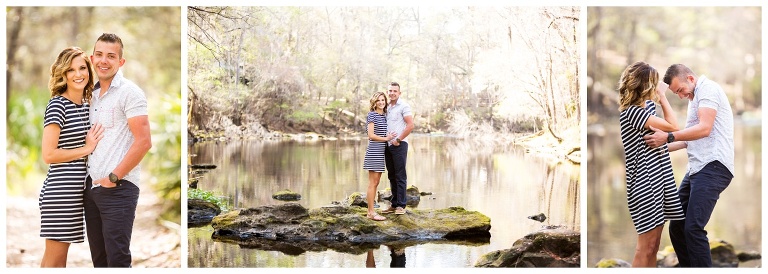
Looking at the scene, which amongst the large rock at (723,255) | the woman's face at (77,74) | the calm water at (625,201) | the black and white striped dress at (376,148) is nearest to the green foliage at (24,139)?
the woman's face at (77,74)

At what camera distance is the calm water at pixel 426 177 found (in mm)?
5754

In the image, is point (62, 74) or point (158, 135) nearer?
point (62, 74)

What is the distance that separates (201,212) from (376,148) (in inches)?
58.1

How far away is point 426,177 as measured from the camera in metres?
6.03

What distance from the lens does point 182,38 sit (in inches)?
204

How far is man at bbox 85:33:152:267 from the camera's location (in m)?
4.45

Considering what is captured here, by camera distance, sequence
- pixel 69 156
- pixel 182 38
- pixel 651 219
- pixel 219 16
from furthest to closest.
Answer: pixel 219 16 < pixel 182 38 < pixel 651 219 < pixel 69 156

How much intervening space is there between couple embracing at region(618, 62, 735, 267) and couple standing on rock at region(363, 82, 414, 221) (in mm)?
1712

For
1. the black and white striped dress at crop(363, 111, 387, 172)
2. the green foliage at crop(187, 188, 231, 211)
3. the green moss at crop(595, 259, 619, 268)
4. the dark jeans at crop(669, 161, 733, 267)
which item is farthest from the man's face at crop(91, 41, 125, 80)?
the dark jeans at crop(669, 161, 733, 267)

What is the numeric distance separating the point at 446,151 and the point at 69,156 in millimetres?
2756

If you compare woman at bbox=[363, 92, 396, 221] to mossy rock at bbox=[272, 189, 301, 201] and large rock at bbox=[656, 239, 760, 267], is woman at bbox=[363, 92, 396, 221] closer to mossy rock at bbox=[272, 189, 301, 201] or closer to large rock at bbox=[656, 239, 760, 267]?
mossy rock at bbox=[272, 189, 301, 201]

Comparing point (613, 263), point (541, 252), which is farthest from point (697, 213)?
point (541, 252)
